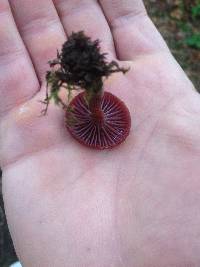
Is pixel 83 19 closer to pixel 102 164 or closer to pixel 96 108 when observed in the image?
pixel 96 108

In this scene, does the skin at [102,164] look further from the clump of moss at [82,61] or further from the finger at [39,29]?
the clump of moss at [82,61]

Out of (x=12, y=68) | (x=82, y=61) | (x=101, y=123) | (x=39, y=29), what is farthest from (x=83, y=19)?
(x=82, y=61)

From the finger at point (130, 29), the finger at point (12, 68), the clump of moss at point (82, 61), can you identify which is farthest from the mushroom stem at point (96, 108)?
the finger at point (130, 29)

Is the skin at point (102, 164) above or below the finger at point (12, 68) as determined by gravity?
below

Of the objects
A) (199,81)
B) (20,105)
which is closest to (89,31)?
(20,105)

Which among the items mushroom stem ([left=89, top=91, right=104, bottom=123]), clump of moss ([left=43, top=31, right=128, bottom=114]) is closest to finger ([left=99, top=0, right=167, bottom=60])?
mushroom stem ([left=89, top=91, right=104, bottom=123])

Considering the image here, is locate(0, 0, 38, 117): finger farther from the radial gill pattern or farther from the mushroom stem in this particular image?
the mushroom stem
